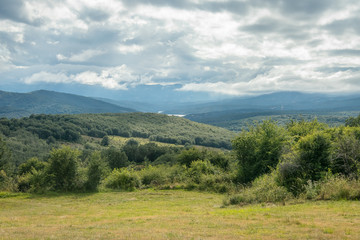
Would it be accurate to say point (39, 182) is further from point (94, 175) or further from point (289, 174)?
point (289, 174)

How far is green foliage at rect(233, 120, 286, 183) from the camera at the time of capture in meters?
27.7

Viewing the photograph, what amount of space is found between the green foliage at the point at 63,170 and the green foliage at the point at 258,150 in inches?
719

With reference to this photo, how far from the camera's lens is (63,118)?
164750 millimetres

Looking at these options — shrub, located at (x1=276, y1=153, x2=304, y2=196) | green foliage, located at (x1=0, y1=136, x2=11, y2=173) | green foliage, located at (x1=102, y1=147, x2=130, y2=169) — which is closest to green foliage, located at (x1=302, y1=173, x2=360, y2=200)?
shrub, located at (x1=276, y1=153, x2=304, y2=196)

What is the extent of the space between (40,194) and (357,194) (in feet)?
90.2

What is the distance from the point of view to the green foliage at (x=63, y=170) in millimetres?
28922

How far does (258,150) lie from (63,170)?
2132 centimetres

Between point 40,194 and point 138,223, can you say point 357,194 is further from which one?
point 40,194

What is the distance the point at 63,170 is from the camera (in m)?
29.0

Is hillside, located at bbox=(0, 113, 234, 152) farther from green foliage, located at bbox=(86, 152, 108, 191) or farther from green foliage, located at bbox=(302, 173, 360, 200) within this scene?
green foliage, located at bbox=(302, 173, 360, 200)

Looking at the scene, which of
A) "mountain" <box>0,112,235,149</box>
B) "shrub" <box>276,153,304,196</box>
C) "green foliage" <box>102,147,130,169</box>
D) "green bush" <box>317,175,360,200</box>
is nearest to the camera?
"green bush" <box>317,175,360,200</box>

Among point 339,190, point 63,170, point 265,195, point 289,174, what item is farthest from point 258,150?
point 63,170

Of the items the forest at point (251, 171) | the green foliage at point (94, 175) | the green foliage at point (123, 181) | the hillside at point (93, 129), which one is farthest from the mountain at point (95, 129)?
the green foliage at point (94, 175)

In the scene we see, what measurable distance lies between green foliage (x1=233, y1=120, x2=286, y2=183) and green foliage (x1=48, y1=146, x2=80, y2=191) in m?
18.3
